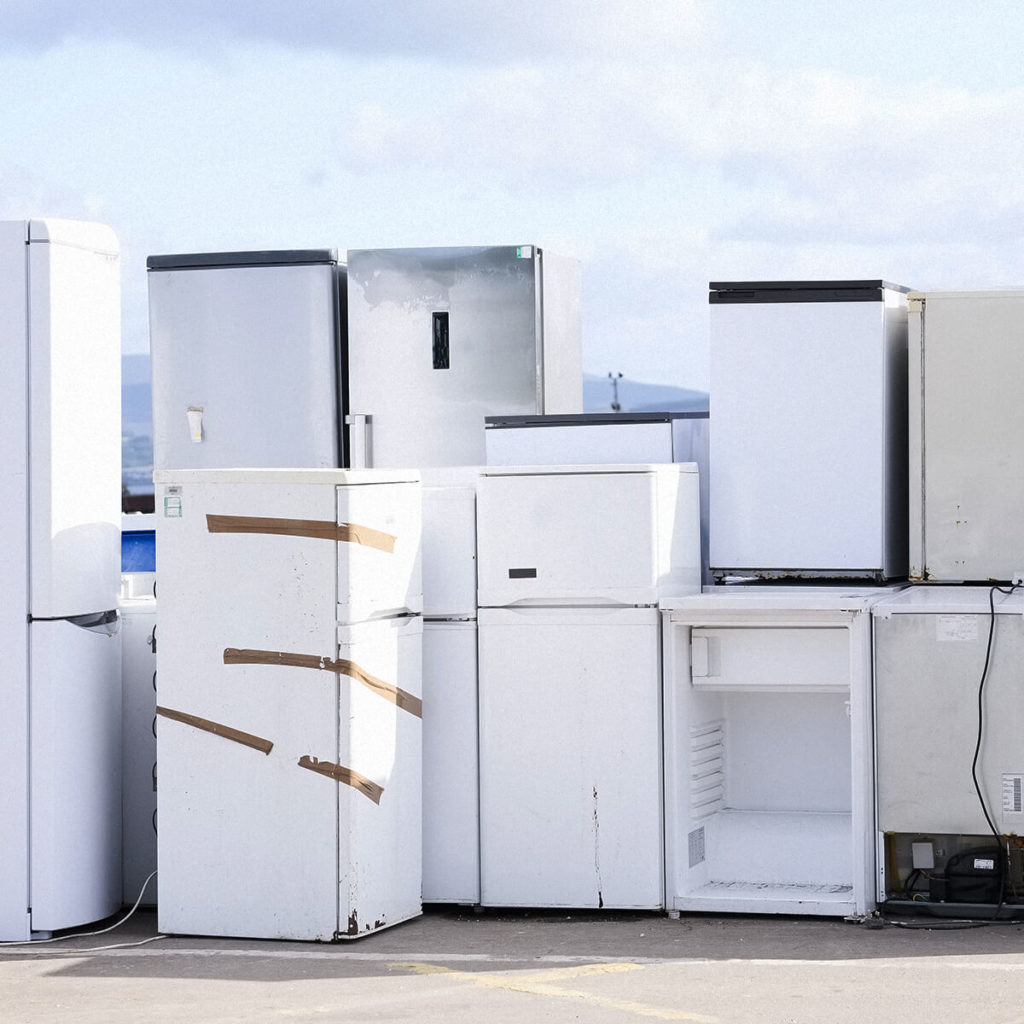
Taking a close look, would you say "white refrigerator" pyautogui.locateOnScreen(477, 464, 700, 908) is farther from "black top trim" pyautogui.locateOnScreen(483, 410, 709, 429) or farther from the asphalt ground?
"black top trim" pyautogui.locateOnScreen(483, 410, 709, 429)

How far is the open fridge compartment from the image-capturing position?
20.6 feet

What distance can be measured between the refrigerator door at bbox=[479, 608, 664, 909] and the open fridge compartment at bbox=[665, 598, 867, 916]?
0.33 feet

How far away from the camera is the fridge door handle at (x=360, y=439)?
770cm

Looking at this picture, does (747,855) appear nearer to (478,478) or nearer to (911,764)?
(911,764)

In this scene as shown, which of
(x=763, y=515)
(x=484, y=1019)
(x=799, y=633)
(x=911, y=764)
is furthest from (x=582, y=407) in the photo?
(x=484, y=1019)

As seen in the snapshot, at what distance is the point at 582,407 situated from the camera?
835cm

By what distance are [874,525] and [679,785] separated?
1293mm

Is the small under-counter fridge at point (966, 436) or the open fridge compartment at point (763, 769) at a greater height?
the small under-counter fridge at point (966, 436)

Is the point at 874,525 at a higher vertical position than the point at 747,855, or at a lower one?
higher

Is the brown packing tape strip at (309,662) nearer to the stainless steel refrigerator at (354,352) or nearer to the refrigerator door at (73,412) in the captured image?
the refrigerator door at (73,412)

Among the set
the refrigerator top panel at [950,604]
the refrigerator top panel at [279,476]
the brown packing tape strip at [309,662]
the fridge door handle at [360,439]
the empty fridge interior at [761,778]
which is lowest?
the empty fridge interior at [761,778]

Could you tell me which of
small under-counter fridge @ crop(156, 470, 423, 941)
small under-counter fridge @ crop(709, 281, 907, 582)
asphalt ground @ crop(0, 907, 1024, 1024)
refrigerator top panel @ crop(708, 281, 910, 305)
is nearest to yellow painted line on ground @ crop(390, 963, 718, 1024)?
asphalt ground @ crop(0, 907, 1024, 1024)

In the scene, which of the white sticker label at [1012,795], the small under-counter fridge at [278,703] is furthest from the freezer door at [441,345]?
the white sticker label at [1012,795]

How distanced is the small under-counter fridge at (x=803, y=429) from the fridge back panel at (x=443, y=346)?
1.11m
